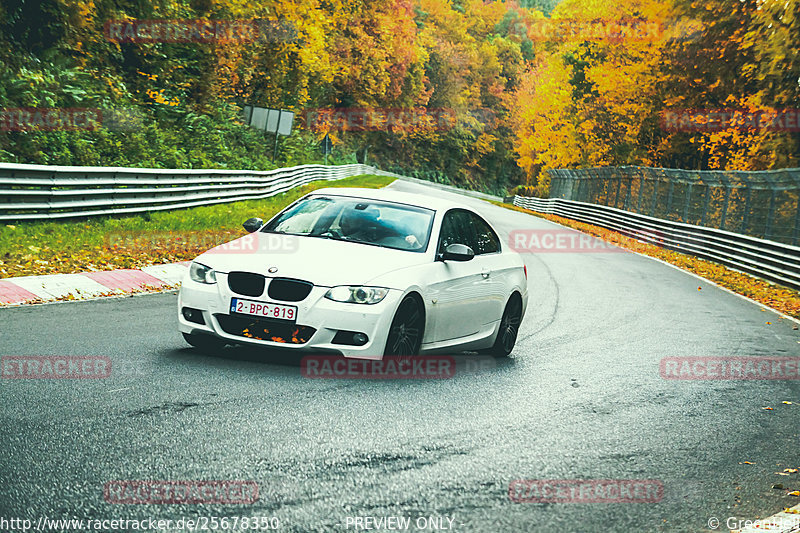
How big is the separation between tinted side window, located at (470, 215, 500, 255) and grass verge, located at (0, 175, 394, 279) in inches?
238

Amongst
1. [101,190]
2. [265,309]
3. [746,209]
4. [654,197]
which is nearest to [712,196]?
[746,209]

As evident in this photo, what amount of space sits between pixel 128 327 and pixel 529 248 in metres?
19.9

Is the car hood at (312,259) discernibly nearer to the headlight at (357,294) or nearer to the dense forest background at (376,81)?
the headlight at (357,294)

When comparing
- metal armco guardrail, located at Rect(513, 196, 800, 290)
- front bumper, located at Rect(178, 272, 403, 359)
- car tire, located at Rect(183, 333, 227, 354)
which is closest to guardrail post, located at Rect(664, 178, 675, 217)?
metal armco guardrail, located at Rect(513, 196, 800, 290)

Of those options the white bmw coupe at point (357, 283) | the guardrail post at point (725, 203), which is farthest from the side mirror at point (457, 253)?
the guardrail post at point (725, 203)

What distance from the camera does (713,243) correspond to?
26.8 metres

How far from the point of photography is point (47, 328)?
9062 mm

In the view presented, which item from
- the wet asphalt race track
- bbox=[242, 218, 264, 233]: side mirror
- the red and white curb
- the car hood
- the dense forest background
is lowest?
the red and white curb

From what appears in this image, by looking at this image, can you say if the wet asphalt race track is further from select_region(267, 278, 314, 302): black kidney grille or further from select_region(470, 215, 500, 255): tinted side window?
select_region(470, 215, 500, 255): tinted side window

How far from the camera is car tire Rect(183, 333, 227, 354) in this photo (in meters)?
7.98

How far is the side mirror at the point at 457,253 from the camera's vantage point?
28.0 feet

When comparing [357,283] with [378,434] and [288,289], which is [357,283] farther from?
[378,434]

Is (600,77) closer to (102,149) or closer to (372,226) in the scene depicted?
(102,149)

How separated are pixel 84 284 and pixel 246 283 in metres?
5.29
